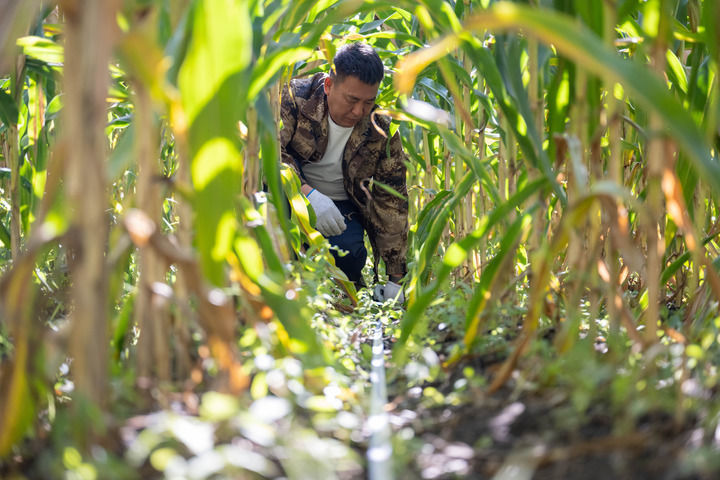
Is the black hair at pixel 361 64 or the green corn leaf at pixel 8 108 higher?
the black hair at pixel 361 64

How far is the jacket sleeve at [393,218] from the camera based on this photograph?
8.04 feet

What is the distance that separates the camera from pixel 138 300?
71 cm

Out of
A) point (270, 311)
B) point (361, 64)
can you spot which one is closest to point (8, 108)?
point (270, 311)

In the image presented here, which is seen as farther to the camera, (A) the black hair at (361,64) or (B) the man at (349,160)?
(B) the man at (349,160)

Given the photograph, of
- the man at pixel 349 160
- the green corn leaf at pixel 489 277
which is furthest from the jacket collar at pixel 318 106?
the green corn leaf at pixel 489 277

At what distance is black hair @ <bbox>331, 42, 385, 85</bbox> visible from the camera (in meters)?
1.95

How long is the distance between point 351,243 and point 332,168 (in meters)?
0.28

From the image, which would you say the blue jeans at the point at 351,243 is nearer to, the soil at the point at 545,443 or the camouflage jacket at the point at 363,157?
the camouflage jacket at the point at 363,157

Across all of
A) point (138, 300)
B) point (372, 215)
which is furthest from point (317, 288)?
point (372, 215)

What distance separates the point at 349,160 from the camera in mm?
2410

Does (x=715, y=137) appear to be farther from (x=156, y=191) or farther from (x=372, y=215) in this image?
(x=372, y=215)

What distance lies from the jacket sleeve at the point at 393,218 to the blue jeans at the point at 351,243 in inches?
2.9

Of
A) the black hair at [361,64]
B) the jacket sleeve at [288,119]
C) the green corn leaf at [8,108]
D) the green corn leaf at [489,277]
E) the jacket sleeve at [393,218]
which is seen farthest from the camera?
the jacket sleeve at [393,218]

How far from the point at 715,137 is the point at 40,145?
1.22 m
